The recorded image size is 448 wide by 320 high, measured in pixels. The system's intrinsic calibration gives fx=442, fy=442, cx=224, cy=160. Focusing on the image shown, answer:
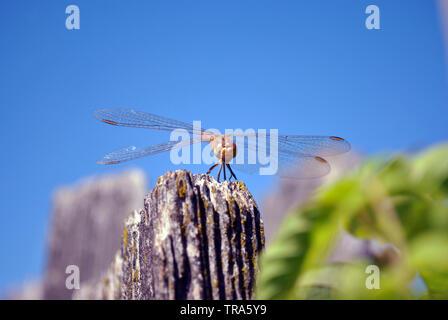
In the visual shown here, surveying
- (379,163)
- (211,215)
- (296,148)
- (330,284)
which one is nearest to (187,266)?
(211,215)

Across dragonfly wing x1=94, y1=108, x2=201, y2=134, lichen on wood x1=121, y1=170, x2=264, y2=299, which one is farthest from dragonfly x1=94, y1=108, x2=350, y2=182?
lichen on wood x1=121, y1=170, x2=264, y2=299

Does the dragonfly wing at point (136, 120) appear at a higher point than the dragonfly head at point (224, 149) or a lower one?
higher

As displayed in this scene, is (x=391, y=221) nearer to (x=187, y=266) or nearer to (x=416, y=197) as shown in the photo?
(x=416, y=197)

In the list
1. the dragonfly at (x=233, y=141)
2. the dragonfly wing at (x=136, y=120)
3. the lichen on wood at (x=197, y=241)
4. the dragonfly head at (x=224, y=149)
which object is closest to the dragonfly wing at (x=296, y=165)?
the dragonfly at (x=233, y=141)

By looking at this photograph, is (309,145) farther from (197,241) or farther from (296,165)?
(197,241)

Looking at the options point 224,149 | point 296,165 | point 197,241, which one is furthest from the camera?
point 296,165

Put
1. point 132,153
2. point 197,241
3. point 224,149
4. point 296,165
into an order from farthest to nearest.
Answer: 1. point 296,165
2. point 224,149
3. point 132,153
4. point 197,241

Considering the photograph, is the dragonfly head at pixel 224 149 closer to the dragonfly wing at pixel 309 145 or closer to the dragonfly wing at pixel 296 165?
the dragonfly wing at pixel 296 165

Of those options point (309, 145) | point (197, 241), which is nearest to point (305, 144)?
point (309, 145)
